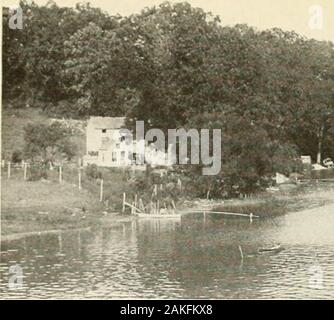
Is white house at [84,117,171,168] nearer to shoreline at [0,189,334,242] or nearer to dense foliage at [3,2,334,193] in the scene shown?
dense foliage at [3,2,334,193]

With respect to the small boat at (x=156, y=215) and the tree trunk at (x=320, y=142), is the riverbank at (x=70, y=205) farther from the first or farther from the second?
the tree trunk at (x=320, y=142)

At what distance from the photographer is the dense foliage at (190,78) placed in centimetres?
1071

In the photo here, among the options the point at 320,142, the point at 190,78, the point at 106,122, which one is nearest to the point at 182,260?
the point at 106,122

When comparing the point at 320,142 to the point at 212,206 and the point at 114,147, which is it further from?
the point at 114,147

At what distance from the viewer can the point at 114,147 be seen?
436 inches

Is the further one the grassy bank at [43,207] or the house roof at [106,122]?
the house roof at [106,122]

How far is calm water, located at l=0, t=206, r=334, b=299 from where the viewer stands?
864 centimetres

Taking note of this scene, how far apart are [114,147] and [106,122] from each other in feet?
1.20

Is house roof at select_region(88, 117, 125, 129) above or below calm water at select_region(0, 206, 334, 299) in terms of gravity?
above

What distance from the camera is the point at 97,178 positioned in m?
11.4

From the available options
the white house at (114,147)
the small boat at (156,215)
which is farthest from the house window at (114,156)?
the small boat at (156,215)

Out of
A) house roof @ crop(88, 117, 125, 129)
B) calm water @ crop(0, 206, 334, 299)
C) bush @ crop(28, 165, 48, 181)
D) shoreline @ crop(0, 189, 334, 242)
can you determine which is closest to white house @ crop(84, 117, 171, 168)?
house roof @ crop(88, 117, 125, 129)

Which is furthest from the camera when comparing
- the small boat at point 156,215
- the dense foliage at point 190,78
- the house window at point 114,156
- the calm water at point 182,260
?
the small boat at point 156,215

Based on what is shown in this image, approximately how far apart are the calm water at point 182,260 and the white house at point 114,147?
A: 38.9 inches
